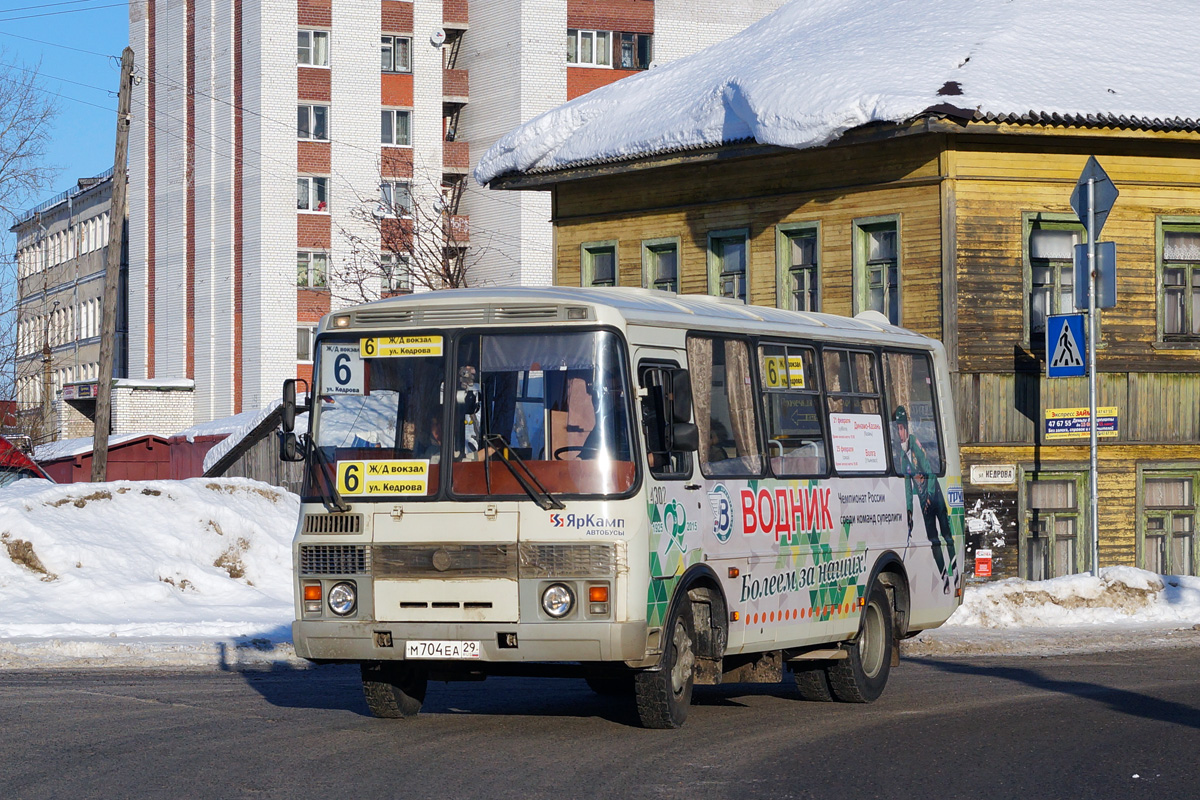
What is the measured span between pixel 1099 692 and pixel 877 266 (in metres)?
13.2

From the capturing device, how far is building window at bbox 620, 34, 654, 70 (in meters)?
67.1

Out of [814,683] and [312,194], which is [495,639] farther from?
[312,194]

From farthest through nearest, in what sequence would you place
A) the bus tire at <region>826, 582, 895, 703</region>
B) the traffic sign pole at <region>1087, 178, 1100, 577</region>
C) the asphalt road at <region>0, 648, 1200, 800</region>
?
the traffic sign pole at <region>1087, 178, 1100, 577</region> → the bus tire at <region>826, 582, 895, 703</region> → the asphalt road at <region>0, 648, 1200, 800</region>

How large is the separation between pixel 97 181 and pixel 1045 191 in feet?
222

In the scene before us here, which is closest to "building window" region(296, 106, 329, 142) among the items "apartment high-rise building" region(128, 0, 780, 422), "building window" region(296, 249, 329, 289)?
"apartment high-rise building" region(128, 0, 780, 422)

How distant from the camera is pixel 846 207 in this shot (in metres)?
26.8

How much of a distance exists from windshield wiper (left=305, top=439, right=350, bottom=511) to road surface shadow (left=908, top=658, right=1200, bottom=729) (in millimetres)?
5715

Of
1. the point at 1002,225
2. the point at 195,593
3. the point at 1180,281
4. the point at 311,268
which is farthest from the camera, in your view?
the point at 311,268

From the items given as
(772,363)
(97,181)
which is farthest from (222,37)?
(772,363)

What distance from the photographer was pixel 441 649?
1093 cm

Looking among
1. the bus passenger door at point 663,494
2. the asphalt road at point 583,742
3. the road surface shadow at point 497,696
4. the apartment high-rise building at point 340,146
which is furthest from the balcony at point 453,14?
the bus passenger door at point 663,494

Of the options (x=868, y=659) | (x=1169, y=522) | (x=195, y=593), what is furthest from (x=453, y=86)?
(x=868, y=659)

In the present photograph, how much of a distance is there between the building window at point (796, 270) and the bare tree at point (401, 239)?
35.2 m

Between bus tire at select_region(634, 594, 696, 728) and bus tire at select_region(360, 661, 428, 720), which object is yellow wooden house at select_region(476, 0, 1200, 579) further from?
bus tire at select_region(360, 661, 428, 720)
